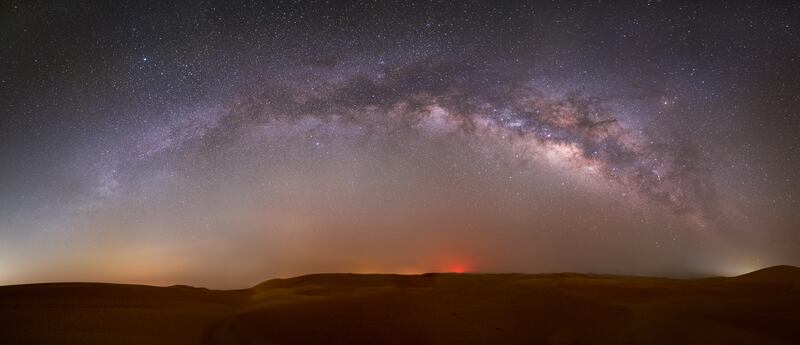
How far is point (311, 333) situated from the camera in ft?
29.5

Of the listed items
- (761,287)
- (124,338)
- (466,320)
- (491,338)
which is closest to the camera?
(124,338)

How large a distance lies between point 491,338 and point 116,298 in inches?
383

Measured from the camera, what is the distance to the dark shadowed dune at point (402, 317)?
8445 millimetres

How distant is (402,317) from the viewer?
406 inches

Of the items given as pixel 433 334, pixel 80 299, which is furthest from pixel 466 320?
pixel 80 299

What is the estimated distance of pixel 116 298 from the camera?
11.7m

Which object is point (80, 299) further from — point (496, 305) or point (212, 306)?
point (496, 305)

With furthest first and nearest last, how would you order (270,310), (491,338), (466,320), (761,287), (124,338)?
1. (761,287)
2. (270,310)
3. (466,320)
4. (491,338)
5. (124,338)

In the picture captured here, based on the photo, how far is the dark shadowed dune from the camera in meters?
8.45

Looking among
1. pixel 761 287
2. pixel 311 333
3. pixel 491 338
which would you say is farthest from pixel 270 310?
pixel 761 287

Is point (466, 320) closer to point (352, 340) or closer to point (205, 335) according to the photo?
point (352, 340)

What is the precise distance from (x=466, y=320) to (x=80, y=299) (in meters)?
9.77

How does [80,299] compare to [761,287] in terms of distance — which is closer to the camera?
[80,299]

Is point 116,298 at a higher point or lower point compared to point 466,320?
higher
